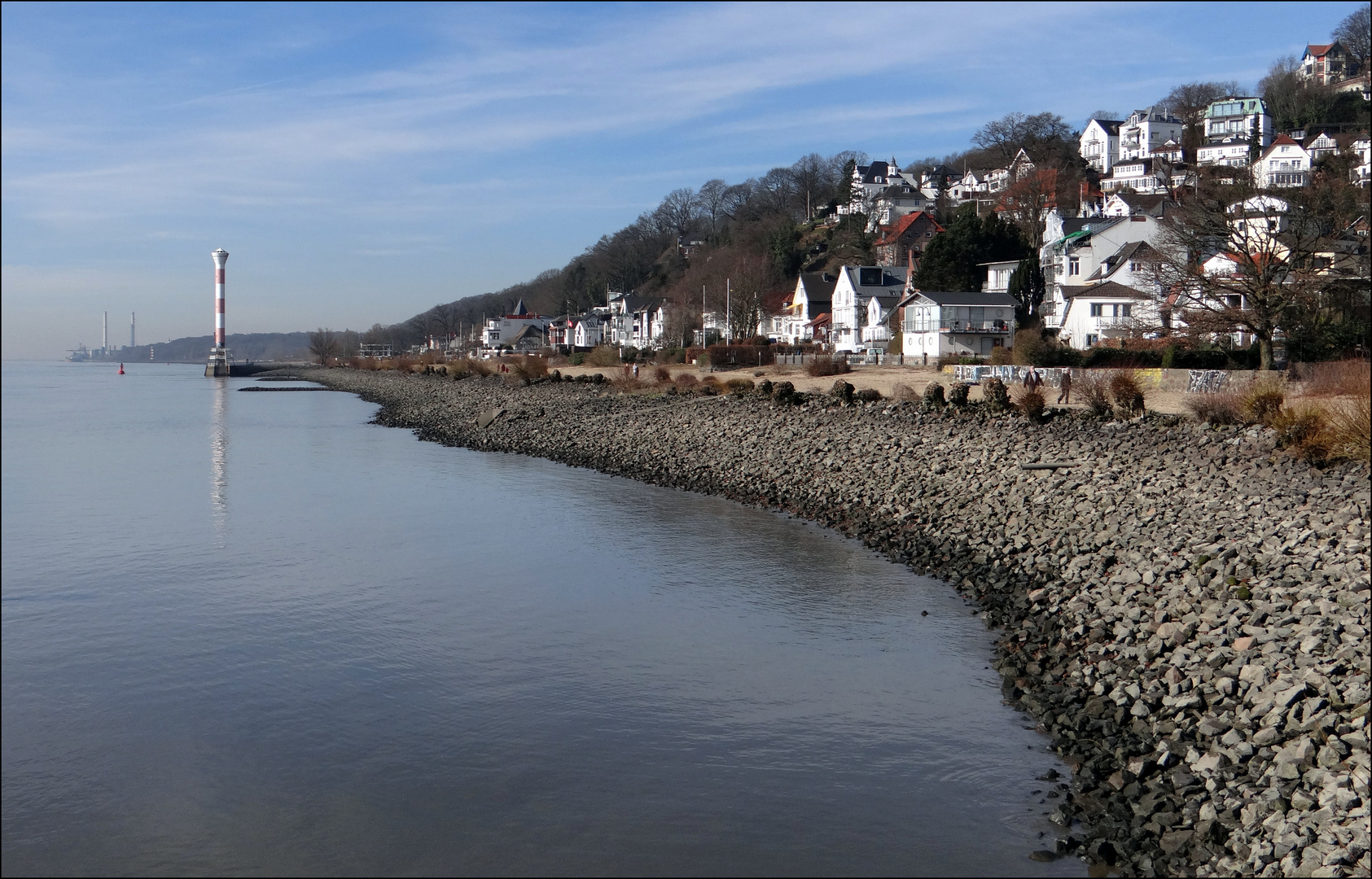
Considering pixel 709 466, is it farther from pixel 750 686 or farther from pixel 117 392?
pixel 117 392

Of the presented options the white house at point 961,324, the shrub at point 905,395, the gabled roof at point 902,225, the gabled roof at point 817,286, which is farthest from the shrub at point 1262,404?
the gabled roof at point 902,225

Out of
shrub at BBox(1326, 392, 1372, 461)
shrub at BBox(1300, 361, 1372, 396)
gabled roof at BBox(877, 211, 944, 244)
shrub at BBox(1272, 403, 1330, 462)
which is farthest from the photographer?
gabled roof at BBox(877, 211, 944, 244)

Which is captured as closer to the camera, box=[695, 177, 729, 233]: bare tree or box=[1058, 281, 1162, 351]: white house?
box=[1058, 281, 1162, 351]: white house

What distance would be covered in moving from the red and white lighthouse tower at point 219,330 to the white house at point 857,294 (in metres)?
71.8

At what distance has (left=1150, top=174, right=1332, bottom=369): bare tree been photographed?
29641 millimetres

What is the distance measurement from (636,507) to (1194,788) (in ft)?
54.2

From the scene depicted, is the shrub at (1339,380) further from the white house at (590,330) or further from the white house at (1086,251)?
the white house at (590,330)

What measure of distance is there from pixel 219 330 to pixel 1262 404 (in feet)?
374

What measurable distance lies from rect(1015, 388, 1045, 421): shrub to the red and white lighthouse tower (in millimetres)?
105894

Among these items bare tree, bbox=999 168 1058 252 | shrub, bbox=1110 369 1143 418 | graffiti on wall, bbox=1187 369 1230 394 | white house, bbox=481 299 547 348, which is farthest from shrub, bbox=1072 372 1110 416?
white house, bbox=481 299 547 348

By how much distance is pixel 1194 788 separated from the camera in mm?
8047

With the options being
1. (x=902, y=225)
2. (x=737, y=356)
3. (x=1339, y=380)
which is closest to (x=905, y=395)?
(x=1339, y=380)

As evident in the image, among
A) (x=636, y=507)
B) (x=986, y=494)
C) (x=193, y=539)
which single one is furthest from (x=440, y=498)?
(x=986, y=494)

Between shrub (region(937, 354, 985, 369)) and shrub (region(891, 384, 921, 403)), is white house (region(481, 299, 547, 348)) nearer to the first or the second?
shrub (region(937, 354, 985, 369))
